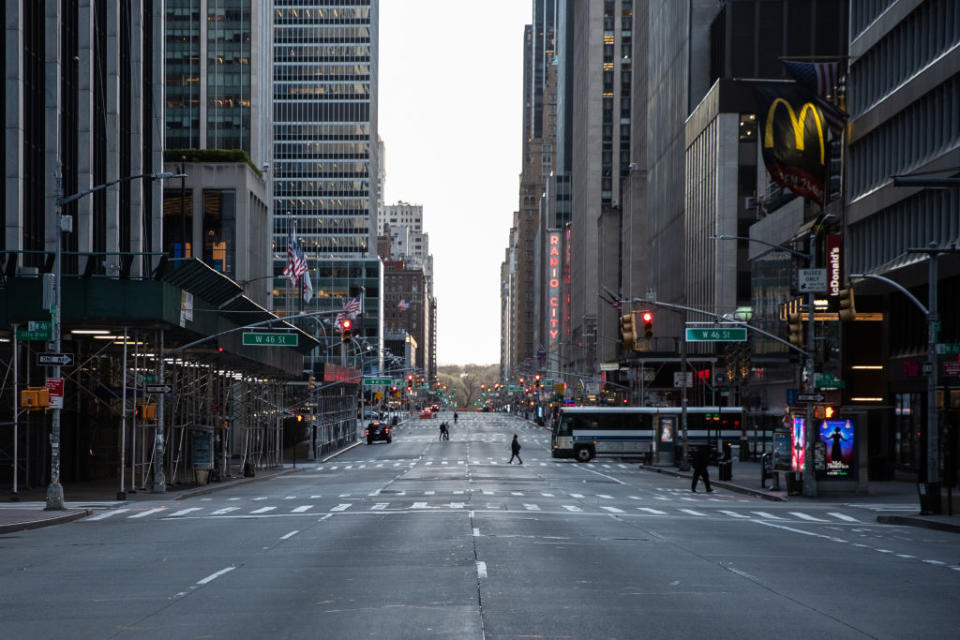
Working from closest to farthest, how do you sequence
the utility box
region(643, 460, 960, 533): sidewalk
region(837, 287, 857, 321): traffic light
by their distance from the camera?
1. region(643, 460, 960, 533): sidewalk
2. the utility box
3. region(837, 287, 857, 321): traffic light

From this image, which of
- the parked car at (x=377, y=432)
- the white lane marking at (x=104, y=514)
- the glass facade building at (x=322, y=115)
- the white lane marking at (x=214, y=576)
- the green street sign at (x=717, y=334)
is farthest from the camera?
the glass facade building at (x=322, y=115)

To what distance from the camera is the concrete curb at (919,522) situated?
96.3 feet

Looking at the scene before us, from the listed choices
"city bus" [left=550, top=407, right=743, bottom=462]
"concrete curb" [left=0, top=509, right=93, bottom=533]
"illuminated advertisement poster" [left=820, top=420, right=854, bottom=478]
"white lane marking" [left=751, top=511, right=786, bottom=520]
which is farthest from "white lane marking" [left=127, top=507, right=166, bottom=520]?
"city bus" [left=550, top=407, right=743, bottom=462]

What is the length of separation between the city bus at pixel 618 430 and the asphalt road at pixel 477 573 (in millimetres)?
41519

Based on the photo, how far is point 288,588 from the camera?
16.7m

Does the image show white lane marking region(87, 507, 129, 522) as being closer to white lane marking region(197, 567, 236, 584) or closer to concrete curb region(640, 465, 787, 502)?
white lane marking region(197, 567, 236, 584)

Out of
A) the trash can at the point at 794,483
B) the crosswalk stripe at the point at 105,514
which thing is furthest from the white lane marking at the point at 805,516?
the crosswalk stripe at the point at 105,514

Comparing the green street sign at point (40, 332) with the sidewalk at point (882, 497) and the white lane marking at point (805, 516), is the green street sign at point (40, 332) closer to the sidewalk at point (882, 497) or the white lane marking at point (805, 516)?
the white lane marking at point (805, 516)

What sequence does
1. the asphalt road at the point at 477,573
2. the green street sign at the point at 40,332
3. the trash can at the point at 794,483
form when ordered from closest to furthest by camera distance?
the asphalt road at the point at 477,573 → the green street sign at the point at 40,332 → the trash can at the point at 794,483

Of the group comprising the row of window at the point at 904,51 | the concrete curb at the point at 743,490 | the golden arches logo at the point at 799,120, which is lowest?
the concrete curb at the point at 743,490

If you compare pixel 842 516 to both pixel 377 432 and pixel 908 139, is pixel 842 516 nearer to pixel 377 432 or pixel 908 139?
pixel 908 139

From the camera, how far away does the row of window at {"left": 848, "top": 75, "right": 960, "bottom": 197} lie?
49.1 meters

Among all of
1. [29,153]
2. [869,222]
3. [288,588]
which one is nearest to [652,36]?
[869,222]

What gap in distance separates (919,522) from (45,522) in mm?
22507
